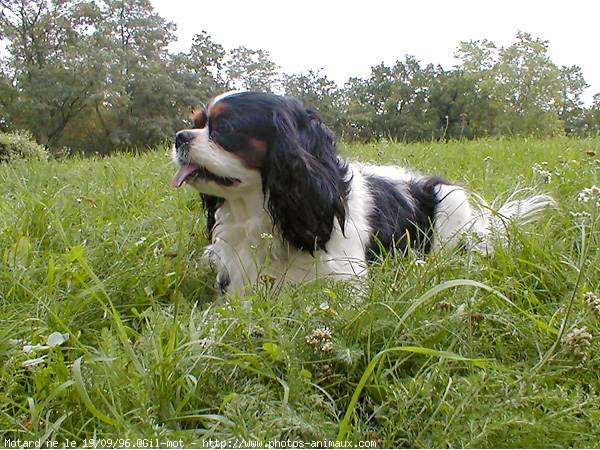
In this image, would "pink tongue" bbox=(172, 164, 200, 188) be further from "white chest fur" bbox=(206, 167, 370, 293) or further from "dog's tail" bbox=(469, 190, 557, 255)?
"dog's tail" bbox=(469, 190, 557, 255)

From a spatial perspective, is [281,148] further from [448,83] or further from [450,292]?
[448,83]

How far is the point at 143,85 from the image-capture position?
3522 centimetres

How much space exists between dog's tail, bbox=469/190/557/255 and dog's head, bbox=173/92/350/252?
711 mm

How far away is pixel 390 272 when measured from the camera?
7.54 feet

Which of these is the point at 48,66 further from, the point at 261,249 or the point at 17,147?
A: the point at 261,249

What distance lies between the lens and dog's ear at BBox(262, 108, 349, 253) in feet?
9.78

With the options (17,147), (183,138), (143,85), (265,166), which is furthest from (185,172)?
(143,85)

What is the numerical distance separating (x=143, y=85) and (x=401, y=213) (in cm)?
3377

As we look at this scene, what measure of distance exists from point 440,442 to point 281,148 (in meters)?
1.84

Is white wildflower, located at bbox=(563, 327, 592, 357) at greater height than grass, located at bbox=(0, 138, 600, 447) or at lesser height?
greater

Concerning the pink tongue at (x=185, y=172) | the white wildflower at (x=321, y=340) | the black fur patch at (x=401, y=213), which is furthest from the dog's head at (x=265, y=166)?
the white wildflower at (x=321, y=340)

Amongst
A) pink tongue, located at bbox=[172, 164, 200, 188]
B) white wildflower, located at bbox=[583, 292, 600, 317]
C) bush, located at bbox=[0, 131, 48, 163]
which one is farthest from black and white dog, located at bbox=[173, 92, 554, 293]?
bush, located at bbox=[0, 131, 48, 163]

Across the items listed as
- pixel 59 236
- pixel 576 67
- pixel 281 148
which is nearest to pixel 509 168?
pixel 281 148

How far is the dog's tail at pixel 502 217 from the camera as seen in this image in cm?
253
